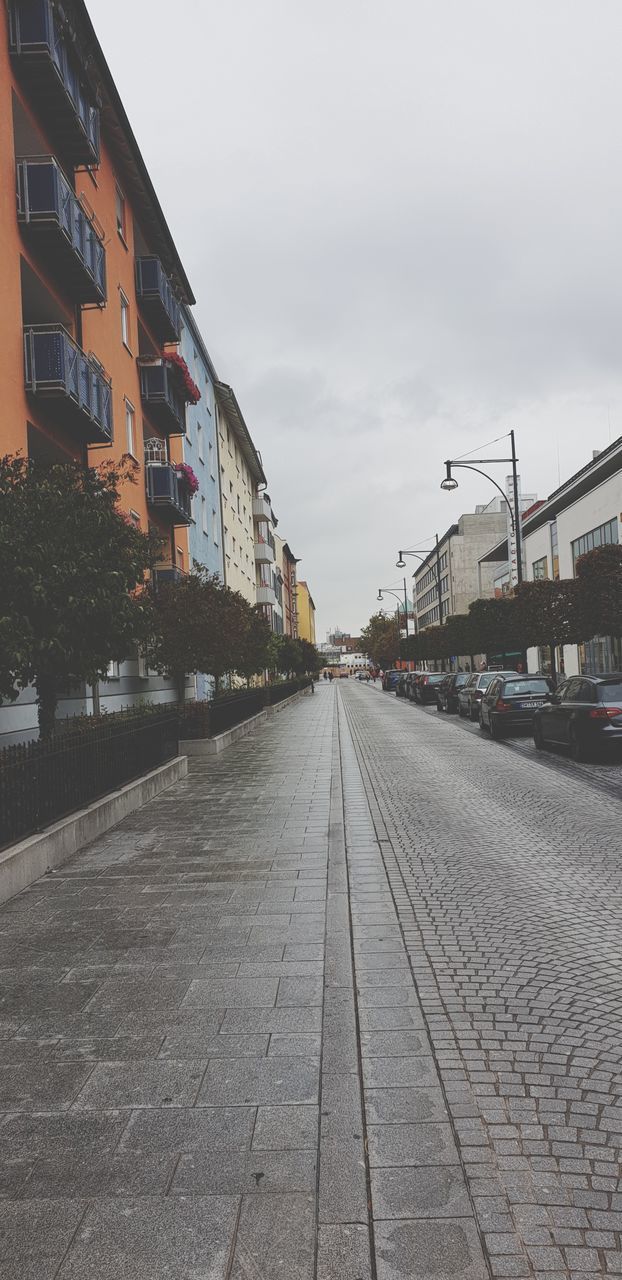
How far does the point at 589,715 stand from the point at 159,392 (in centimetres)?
1492

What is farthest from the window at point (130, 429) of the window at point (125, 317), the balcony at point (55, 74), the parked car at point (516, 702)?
the parked car at point (516, 702)

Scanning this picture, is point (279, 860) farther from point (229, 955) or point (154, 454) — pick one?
point (154, 454)

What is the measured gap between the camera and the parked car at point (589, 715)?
13938 mm

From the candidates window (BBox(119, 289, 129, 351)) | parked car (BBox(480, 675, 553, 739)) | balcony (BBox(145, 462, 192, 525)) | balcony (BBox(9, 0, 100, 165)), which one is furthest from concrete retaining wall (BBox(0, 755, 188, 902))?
window (BBox(119, 289, 129, 351))

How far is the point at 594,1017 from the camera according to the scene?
13.0ft

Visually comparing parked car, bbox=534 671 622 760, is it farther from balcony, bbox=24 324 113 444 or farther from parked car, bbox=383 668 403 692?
parked car, bbox=383 668 403 692

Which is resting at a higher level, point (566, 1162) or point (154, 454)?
point (154, 454)

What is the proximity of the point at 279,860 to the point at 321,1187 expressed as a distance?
16.0ft

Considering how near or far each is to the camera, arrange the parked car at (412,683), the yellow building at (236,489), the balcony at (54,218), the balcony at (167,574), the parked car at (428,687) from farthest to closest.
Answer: the parked car at (412,683) < the parked car at (428,687) < the yellow building at (236,489) < the balcony at (167,574) < the balcony at (54,218)

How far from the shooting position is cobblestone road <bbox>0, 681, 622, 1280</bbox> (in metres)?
2.44

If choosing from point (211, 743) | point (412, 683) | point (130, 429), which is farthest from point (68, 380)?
point (412, 683)

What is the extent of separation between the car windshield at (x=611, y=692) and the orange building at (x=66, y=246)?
32.6 feet

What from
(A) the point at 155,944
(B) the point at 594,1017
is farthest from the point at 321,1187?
(A) the point at 155,944

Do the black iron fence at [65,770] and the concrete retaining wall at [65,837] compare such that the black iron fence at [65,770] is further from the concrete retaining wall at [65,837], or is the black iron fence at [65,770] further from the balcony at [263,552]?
the balcony at [263,552]
